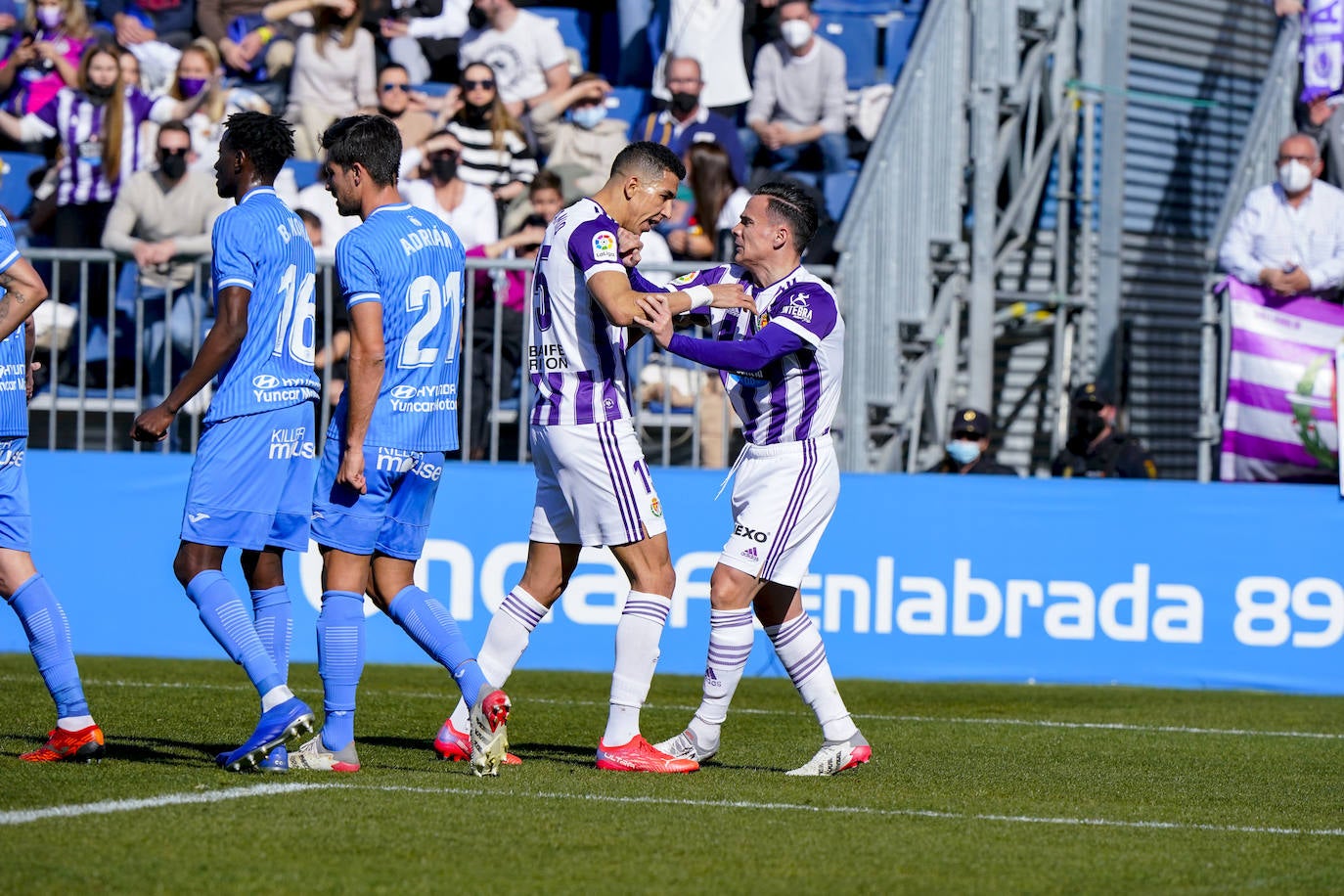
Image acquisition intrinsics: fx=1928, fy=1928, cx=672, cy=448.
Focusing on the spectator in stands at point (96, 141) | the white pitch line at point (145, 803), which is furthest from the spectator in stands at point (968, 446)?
the white pitch line at point (145, 803)

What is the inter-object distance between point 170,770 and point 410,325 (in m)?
1.77

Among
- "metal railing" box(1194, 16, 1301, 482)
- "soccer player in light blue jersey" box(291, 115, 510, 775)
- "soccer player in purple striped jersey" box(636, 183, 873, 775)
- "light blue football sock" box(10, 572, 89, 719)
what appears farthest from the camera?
"metal railing" box(1194, 16, 1301, 482)

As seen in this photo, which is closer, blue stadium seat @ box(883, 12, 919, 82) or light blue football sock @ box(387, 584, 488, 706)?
light blue football sock @ box(387, 584, 488, 706)

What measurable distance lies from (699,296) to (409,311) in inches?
41.5

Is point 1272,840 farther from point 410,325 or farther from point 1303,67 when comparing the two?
point 1303,67

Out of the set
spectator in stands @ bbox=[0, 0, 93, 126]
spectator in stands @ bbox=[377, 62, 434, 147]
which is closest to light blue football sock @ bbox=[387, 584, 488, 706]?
spectator in stands @ bbox=[377, 62, 434, 147]

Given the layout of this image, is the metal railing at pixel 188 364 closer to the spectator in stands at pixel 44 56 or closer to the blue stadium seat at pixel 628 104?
the spectator in stands at pixel 44 56

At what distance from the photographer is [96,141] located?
1527 cm

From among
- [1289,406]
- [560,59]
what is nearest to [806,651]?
[1289,406]

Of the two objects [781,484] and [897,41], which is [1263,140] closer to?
[897,41]

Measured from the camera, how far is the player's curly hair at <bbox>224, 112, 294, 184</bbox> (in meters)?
6.82

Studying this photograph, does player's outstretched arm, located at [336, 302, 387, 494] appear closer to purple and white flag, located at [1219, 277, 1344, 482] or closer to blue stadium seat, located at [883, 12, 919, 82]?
purple and white flag, located at [1219, 277, 1344, 482]

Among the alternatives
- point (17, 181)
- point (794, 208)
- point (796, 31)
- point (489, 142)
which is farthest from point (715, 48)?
point (794, 208)

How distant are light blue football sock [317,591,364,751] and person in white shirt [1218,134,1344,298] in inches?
369
